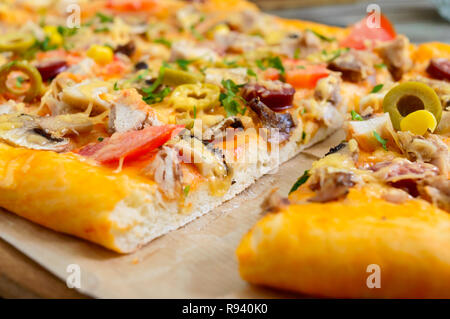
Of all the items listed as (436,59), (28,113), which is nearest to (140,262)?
(28,113)

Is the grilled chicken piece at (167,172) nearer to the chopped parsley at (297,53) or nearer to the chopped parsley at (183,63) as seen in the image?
the chopped parsley at (183,63)

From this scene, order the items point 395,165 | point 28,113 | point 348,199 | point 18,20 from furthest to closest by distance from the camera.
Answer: point 18,20 < point 28,113 < point 395,165 < point 348,199

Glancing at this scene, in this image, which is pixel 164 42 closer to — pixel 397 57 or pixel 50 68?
pixel 50 68

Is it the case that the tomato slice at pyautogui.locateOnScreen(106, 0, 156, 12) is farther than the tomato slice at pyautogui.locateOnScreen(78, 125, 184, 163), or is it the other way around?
the tomato slice at pyautogui.locateOnScreen(106, 0, 156, 12)

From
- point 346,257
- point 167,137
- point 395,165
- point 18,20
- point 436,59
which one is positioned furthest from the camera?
point 18,20

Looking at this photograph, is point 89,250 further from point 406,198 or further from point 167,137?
point 406,198

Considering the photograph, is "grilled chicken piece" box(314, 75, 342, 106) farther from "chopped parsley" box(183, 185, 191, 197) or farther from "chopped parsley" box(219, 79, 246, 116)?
"chopped parsley" box(183, 185, 191, 197)

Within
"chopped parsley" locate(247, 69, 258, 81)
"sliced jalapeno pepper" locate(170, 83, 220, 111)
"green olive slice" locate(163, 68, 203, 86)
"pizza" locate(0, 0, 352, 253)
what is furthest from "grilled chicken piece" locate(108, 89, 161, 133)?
"chopped parsley" locate(247, 69, 258, 81)
